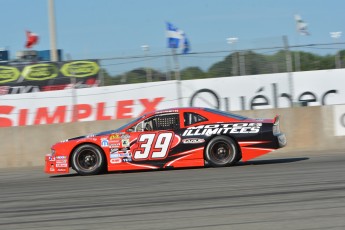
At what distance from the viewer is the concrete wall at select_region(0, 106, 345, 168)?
16422mm

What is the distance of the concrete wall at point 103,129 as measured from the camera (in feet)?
53.9

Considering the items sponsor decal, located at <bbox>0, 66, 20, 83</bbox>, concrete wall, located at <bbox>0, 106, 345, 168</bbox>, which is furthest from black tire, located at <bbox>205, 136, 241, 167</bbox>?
sponsor decal, located at <bbox>0, 66, 20, 83</bbox>

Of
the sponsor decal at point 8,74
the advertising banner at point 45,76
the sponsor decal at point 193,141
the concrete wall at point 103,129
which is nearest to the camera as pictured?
the sponsor decal at point 193,141

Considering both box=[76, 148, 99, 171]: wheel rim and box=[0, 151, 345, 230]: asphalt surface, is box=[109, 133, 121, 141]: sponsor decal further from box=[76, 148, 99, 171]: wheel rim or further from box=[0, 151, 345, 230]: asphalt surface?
box=[0, 151, 345, 230]: asphalt surface

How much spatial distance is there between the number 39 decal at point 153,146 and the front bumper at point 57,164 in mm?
1400

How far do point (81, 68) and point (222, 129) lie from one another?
8.40 metres

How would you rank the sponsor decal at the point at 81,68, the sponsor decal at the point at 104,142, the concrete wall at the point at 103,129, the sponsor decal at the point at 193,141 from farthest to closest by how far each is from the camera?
the sponsor decal at the point at 81,68 → the concrete wall at the point at 103,129 → the sponsor decal at the point at 104,142 → the sponsor decal at the point at 193,141

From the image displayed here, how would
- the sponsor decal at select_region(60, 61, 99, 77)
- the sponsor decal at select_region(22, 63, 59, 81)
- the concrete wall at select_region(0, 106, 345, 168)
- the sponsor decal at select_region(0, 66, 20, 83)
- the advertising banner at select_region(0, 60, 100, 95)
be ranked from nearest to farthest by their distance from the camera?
1. the concrete wall at select_region(0, 106, 345, 168)
2. the sponsor decal at select_region(60, 61, 99, 77)
3. the advertising banner at select_region(0, 60, 100, 95)
4. the sponsor decal at select_region(22, 63, 59, 81)
5. the sponsor decal at select_region(0, 66, 20, 83)

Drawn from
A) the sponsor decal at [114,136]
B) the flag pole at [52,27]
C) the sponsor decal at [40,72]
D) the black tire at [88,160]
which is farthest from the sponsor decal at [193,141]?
the flag pole at [52,27]

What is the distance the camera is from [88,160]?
12625 mm

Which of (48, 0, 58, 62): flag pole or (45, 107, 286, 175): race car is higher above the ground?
(48, 0, 58, 62): flag pole

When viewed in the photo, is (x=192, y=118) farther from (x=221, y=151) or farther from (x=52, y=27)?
(x=52, y=27)

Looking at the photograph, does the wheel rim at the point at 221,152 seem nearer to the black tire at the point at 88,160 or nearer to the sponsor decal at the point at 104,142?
the sponsor decal at the point at 104,142

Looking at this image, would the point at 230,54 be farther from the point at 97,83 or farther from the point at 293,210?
the point at 293,210
